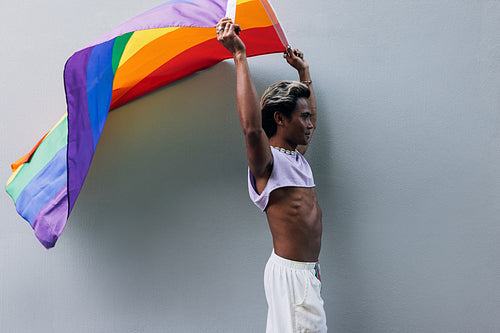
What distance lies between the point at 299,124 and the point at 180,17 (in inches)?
19.6

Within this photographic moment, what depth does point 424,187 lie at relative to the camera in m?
1.54

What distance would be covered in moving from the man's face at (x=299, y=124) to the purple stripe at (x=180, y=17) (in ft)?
1.25

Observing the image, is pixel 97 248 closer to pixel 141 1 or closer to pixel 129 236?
pixel 129 236

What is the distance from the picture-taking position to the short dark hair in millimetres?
1267

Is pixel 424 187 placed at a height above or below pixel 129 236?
above

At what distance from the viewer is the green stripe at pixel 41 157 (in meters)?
1.34

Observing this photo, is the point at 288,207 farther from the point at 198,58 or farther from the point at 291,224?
the point at 198,58

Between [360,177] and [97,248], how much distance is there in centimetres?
111

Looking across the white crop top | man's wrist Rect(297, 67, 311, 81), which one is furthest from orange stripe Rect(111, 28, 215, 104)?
the white crop top

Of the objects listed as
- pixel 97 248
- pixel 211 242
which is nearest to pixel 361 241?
pixel 211 242

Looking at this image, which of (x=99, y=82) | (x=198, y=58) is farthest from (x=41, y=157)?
(x=198, y=58)

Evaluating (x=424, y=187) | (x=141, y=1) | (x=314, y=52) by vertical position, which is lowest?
(x=424, y=187)

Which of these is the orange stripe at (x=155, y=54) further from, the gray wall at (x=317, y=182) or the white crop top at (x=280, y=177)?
the white crop top at (x=280, y=177)

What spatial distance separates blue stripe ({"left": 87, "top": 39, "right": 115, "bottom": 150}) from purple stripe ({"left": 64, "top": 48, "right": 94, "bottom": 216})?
17 millimetres
